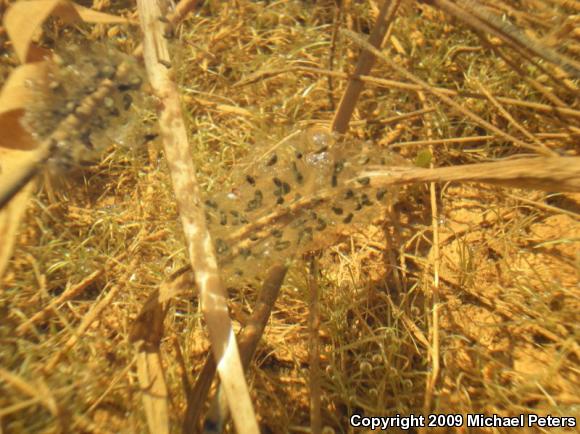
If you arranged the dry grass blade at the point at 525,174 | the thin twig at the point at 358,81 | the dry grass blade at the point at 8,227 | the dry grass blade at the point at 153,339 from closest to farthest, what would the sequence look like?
the dry grass blade at the point at 525,174 → the dry grass blade at the point at 8,227 → the dry grass blade at the point at 153,339 → the thin twig at the point at 358,81

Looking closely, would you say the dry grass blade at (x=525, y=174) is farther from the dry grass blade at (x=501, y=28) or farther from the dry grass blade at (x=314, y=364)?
the dry grass blade at (x=314, y=364)

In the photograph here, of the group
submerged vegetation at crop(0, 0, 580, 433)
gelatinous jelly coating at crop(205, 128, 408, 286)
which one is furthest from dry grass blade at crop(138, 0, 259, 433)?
gelatinous jelly coating at crop(205, 128, 408, 286)

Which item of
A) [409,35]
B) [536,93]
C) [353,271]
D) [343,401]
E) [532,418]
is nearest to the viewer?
[532,418]

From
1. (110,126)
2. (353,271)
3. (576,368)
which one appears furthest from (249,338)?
(576,368)

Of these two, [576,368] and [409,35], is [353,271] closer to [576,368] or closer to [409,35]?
[576,368]

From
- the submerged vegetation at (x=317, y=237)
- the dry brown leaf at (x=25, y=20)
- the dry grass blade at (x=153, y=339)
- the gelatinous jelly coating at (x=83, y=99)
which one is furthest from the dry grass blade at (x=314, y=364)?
the dry brown leaf at (x=25, y=20)

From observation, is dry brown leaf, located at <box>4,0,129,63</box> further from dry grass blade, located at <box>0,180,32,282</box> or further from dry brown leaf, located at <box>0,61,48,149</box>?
dry grass blade, located at <box>0,180,32,282</box>
